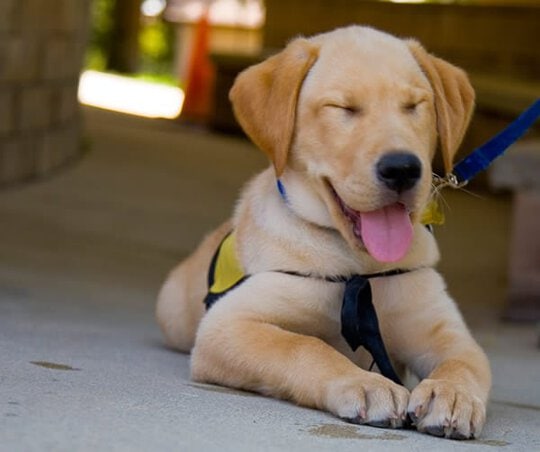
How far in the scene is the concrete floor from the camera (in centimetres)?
366

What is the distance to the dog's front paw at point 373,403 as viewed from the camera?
390cm

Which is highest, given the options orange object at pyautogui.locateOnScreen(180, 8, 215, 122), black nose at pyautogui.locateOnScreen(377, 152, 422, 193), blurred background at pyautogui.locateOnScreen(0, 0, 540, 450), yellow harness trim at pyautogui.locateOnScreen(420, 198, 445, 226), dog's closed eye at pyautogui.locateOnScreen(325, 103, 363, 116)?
dog's closed eye at pyautogui.locateOnScreen(325, 103, 363, 116)

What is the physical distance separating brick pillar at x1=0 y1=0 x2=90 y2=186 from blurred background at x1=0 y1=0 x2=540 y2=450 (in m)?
0.02

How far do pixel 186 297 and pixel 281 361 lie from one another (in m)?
1.35

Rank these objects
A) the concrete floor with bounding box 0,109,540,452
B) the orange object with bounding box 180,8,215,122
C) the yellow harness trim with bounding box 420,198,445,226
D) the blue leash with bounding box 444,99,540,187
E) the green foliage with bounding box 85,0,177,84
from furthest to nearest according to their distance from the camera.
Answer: the green foliage with bounding box 85,0,177,84 < the orange object with bounding box 180,8,215,122 < the blue leash with bounding box 444,99,540,187 < the yellow harness trim with bounding box 420,198,445,226 < the concrete floor with bounding box 0,109,540,452

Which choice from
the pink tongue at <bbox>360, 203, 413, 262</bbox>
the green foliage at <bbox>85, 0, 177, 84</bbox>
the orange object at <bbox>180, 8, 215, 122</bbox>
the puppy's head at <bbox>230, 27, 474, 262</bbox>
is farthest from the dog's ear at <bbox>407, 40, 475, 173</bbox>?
the green foliage at <bbox>85, 0, 177, 84</bbox>

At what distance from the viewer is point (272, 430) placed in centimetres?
377

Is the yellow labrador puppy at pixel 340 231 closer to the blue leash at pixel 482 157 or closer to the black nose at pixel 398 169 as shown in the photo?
the black nose at pixel 398 169

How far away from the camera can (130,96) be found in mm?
21484

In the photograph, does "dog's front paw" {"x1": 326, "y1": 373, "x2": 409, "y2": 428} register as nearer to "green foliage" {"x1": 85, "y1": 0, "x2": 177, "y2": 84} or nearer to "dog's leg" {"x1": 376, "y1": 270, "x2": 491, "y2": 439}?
"dog's leg" {"x1": 376, "y1": 270, "x2": 491, "y2": 439}

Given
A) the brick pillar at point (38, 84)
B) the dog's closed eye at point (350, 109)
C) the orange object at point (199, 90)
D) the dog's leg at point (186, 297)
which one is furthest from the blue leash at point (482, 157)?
the orange object at point (199, 90)

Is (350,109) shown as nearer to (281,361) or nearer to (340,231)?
(340,231)

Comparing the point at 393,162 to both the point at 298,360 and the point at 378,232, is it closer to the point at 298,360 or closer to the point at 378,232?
the point at 378,232

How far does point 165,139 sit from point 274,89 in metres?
10.3
